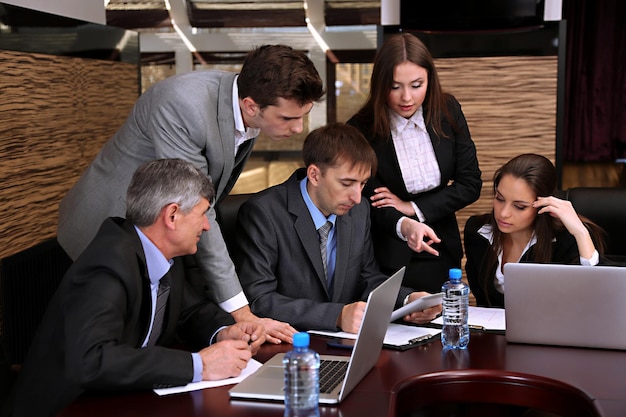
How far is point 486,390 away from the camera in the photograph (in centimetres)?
186

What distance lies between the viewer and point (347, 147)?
94.3 inches

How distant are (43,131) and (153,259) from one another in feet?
5.51

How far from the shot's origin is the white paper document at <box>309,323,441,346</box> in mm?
2074

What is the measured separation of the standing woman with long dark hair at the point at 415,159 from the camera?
2.72 m

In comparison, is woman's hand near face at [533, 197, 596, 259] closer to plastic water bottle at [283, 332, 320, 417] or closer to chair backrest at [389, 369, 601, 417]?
chair backrest at [389, 369, 601, 417]

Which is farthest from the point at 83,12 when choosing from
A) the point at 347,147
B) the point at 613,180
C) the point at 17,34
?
the point at 613,180

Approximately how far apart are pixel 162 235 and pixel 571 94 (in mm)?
4326

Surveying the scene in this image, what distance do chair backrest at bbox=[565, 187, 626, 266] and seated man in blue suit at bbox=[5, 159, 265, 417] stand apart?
1.33 m

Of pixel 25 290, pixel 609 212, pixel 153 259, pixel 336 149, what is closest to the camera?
pixel 153 259

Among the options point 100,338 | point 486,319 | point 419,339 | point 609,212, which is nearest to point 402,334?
point 419,339

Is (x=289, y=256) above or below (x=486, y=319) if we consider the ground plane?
above

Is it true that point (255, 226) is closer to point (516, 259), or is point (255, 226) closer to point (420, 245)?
point (420, 245)

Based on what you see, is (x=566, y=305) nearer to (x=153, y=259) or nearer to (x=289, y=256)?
(x=289, y=256)

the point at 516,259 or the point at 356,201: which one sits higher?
the point at 356,201
